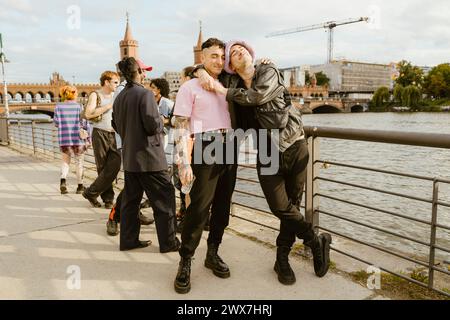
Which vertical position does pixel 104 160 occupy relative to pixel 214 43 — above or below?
below

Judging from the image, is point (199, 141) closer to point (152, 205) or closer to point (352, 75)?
point (152, 205)

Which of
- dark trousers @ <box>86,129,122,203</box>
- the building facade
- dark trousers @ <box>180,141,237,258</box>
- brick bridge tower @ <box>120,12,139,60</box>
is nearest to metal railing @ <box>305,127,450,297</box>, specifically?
dark trousers @ <box>180,141,237,258</box>

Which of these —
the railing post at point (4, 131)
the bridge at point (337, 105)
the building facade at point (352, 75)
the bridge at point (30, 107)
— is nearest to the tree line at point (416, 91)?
the bridge at point (337, 105)

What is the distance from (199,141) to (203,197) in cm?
38

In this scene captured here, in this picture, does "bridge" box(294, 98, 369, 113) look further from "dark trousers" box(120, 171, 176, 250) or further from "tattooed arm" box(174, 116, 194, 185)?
"tattooed arm" box(174, 116, 194, 185)

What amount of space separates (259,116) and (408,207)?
933 cm

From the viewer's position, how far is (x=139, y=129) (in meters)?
3.23

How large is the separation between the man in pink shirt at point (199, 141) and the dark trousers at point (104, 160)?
214 centimetres

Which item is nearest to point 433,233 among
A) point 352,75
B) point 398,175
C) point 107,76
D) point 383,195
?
point 398,175

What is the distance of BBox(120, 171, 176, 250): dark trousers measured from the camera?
3.34 meters

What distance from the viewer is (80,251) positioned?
11.4 feet

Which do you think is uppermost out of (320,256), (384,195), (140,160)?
(140,160)

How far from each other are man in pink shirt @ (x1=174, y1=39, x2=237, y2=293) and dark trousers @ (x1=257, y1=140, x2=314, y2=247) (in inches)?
13.0
